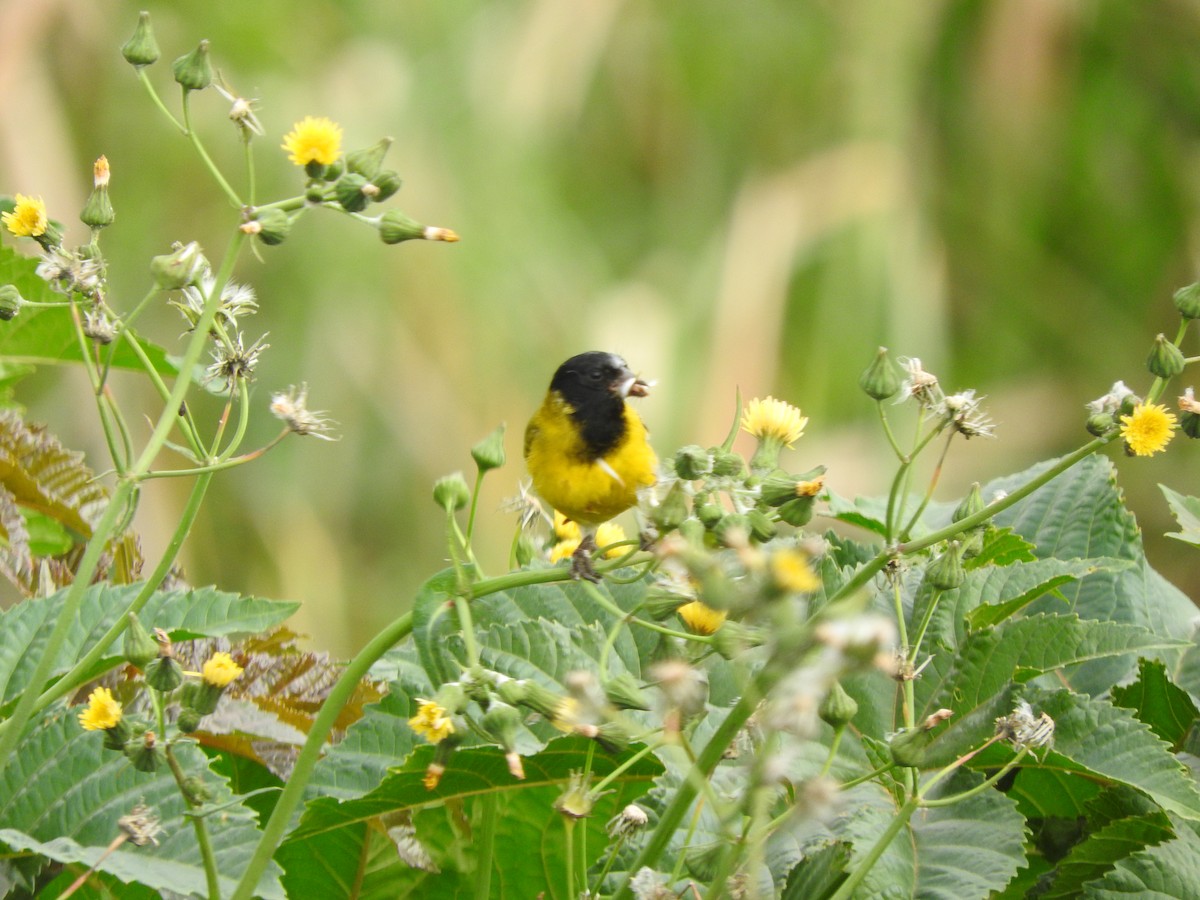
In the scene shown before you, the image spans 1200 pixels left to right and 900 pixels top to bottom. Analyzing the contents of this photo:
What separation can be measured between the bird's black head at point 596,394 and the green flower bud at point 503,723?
856 mm

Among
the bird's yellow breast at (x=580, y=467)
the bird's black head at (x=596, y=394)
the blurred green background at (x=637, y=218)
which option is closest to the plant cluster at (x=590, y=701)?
the bird's yellow breast at (x=580, y=467)

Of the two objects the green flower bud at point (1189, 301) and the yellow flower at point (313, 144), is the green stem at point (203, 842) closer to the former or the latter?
the yellow flower at point (313, 144)

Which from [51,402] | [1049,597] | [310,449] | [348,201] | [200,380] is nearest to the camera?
[348,201]

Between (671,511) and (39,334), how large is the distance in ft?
1.96

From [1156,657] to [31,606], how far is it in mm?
712

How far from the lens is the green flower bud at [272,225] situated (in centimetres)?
67

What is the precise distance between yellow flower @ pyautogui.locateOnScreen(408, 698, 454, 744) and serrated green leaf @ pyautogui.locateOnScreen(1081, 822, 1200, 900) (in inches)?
13.9

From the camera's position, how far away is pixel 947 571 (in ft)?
2.31

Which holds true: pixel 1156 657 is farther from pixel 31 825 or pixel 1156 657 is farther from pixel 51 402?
pixel 51 402

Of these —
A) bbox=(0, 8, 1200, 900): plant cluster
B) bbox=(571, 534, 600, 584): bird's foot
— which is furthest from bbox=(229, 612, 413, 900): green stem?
bbox=(571, 534, 600, 584): bird's foot

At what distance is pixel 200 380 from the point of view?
817 mm

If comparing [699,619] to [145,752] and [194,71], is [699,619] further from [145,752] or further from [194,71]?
[194,71]

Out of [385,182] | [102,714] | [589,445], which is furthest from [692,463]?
[589,445]

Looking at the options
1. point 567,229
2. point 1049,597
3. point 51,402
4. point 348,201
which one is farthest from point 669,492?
point 567,229
